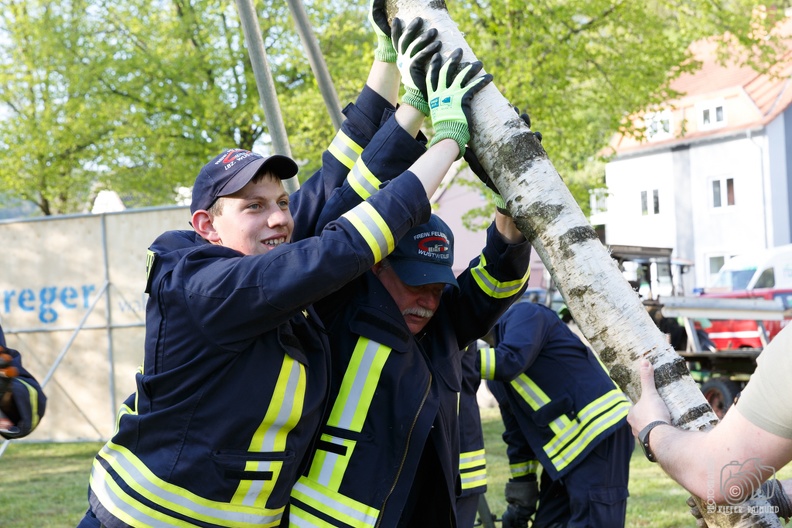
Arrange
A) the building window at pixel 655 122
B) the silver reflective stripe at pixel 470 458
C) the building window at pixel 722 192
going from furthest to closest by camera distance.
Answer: the building window at pixel 722 192 → the building window at pixel 655 122 → the silver reflective stripe at pixel 470 458

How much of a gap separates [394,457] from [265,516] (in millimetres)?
391

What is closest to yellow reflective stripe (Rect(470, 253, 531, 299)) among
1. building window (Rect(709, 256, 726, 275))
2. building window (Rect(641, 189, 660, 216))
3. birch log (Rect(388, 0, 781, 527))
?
birch log (Rect(388, 0, 781, 527))

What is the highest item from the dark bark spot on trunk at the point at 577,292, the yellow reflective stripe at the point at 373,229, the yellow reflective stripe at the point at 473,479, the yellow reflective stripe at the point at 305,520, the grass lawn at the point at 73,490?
the yellow reflective stripe at the point at 373,229

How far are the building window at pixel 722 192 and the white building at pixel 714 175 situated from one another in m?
0.03

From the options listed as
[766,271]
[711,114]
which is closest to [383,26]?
[766,271]

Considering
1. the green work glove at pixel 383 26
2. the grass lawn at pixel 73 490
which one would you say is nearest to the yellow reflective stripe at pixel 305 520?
the green work glove at pixel 383 26

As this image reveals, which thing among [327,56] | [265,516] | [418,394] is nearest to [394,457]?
[418,394]

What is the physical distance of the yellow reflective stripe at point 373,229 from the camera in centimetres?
229

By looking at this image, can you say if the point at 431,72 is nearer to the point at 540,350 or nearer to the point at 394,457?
the point at 394,457

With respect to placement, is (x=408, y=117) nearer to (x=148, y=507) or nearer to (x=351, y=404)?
(x=351, y=404)

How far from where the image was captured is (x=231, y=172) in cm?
254

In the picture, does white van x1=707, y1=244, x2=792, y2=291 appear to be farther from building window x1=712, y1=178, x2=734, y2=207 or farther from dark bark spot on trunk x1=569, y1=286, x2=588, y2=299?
dark bark spot on trunk x1=569, y1=286, x2=588, y2=299

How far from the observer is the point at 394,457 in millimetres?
2637

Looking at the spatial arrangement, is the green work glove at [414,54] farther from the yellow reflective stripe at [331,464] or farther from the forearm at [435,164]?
the yellow reflective stripe at [331,464]
